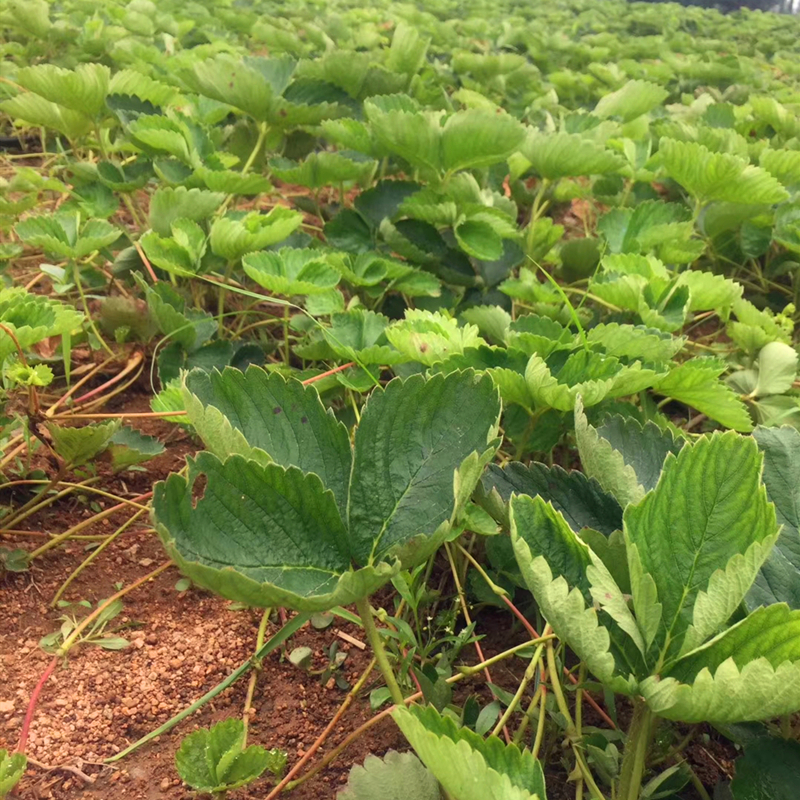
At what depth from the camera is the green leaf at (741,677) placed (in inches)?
16.4

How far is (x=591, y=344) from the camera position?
2.88 feet

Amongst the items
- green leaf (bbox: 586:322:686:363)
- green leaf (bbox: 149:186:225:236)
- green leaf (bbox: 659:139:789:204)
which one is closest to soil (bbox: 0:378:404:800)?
green leaf (bbox: 586:322:686:363)

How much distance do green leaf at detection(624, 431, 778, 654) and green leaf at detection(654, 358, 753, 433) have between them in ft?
1.32

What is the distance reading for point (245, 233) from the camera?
3.64 feet

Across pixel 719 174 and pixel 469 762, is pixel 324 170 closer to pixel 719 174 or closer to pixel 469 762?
pixel 719 174

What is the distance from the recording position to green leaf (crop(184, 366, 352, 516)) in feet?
1.95

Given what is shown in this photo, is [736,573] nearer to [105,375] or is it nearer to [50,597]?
[50,597]

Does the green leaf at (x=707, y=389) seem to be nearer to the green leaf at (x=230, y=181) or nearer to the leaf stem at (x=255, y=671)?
the leaf stem at (x=255, y=671)

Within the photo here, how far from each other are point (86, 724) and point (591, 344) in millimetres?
654

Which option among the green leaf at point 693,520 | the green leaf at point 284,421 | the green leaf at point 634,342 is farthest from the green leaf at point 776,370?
the green leaf at point 284,421

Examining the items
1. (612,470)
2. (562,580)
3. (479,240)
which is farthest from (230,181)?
(562,580)

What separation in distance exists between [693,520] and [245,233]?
2.64 feet

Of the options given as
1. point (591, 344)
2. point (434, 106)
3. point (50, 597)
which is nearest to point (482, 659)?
point (591, 344)

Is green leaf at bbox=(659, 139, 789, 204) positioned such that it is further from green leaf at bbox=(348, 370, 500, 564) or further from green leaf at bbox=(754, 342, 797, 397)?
green leaf at bbox=(348, 370, 500, 564)
